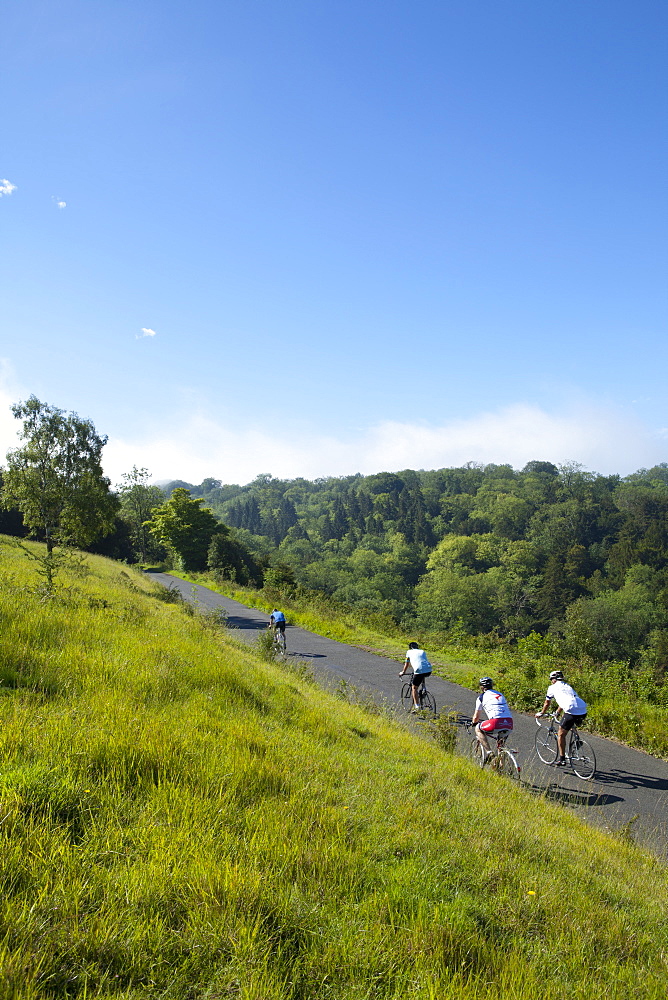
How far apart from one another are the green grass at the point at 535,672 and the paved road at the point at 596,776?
1.55 ft

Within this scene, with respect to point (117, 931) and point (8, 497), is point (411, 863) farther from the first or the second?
point (8, 497)

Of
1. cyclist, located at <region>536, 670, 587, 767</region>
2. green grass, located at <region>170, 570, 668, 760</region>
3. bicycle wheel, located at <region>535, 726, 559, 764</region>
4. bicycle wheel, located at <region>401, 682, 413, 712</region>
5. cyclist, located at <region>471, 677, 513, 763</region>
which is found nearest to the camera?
cyclist, located at <region>471, 677, 513, 763</region>

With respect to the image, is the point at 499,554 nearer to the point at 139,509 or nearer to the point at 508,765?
the point at 139,509

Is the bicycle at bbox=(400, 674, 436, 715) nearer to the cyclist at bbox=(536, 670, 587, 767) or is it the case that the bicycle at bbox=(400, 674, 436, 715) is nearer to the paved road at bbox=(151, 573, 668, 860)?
the paved road at bbox=(151, 573, 668, 860)

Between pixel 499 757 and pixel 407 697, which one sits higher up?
pixel 499 757

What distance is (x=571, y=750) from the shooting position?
28.7ft

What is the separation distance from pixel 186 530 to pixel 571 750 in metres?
48.4

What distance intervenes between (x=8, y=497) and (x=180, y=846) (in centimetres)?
2389

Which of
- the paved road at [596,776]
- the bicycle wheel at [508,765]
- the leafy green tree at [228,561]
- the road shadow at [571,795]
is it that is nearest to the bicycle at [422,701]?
the paved road at [596,776]

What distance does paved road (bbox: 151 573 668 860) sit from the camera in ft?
23.0

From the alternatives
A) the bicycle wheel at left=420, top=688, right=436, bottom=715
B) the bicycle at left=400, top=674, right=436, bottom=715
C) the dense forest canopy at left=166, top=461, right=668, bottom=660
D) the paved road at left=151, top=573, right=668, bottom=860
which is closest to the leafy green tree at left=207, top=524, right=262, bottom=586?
the dense forest canopy at left=166, top=461, right=668, bottom=660

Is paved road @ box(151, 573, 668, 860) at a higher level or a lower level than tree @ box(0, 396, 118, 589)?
lower

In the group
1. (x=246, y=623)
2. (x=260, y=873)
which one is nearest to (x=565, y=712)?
(x=260, y=873)

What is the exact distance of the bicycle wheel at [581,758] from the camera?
8453 mm
